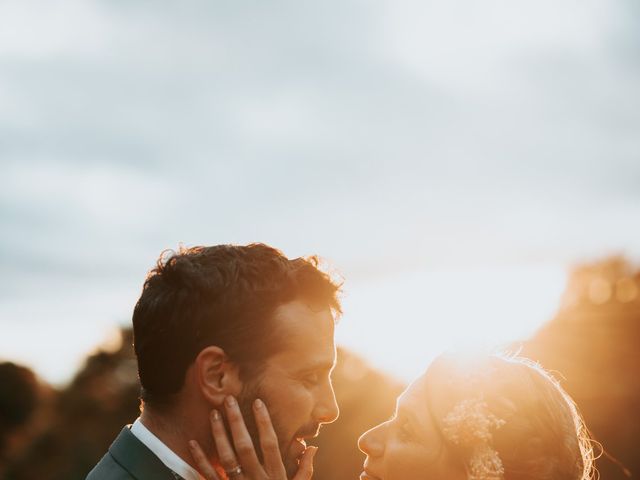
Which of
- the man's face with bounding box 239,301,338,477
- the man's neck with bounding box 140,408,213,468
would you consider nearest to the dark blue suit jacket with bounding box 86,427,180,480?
the man's neck with bounding box 140,408,213,468

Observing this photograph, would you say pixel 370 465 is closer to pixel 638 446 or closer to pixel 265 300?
pixel 265 300

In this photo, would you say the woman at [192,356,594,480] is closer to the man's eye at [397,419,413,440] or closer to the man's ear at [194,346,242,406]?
the man's eye at [397,419,413,440]

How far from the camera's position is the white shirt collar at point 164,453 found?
142 inches

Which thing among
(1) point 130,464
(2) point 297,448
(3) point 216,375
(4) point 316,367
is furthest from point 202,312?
(2) point 297,448

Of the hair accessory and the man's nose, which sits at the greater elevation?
the man's nose


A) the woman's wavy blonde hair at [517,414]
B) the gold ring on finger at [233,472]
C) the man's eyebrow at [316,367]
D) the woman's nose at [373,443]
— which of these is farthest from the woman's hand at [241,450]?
the woman's wavy blonde hair at [517,414]

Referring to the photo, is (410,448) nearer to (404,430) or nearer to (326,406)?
(404,430)

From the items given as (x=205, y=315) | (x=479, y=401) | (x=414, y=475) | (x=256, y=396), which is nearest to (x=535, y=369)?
(x=479, y=401)

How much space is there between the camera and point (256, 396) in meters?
3.86

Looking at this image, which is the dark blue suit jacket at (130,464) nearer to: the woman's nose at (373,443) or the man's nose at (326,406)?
the man's nose at (326,406)

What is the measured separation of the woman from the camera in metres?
3.97

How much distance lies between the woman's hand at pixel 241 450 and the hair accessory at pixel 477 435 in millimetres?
950

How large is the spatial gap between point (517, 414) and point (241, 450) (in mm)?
1496

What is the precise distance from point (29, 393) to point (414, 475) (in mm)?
48834
